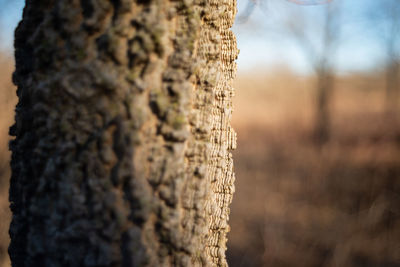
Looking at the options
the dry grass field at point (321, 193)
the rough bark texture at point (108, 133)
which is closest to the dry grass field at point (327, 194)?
the dry grass field at point (321, 193)

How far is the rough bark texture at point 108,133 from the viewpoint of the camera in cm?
87

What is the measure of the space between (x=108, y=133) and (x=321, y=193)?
5.00 meters

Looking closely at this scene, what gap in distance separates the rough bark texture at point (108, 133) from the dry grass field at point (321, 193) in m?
1.88

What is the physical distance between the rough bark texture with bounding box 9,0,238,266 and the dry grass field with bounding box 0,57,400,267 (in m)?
1.88

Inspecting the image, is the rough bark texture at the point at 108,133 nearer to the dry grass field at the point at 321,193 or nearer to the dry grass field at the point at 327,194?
the dry grass field at the point at 321,193

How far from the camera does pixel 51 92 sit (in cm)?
90

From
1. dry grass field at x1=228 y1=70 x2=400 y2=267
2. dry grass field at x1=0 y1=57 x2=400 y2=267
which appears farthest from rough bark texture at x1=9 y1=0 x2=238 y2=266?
dry grass field at x1=228 y1=70 x2=400 y2=267

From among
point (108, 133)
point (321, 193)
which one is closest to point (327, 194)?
point (321, 193)

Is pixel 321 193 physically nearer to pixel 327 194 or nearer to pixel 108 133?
pixel 327 194

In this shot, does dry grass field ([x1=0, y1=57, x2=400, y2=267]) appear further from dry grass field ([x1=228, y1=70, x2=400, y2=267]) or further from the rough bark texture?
the rough bark texture

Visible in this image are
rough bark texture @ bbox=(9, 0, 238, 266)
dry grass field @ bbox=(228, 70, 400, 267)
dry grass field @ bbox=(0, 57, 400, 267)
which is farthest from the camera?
dry grass field @ bbox=(228, 70, 400, 267)

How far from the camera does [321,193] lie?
5.15 m

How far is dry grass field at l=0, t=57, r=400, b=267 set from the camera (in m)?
3.76

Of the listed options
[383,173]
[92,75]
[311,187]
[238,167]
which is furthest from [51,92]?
[238,167]
